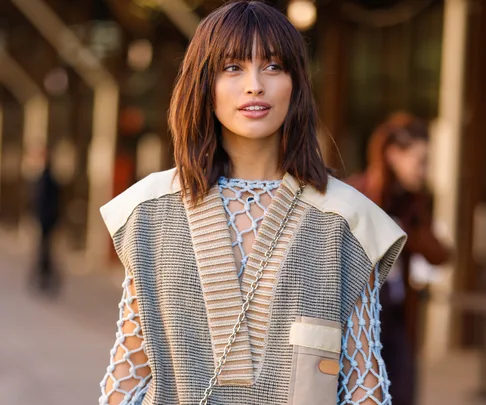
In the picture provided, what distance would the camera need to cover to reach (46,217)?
14.2 metres

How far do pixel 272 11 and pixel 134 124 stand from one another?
533 inches

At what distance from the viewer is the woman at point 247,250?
211 centimetres

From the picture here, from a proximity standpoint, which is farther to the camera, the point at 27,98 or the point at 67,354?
the point at 27,98

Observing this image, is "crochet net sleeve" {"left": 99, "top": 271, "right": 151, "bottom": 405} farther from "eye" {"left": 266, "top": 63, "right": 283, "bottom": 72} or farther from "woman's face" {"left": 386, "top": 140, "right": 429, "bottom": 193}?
"woman's face" {"left": 386, "top": 140, "right": 429, "bottom": 193}

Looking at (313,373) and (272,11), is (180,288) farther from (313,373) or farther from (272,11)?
(272,11)

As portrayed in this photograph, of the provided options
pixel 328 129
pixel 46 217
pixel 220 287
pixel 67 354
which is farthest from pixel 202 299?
pixel 46 217

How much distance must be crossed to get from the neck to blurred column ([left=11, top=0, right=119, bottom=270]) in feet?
42.8

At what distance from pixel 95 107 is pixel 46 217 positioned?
10.0 ft

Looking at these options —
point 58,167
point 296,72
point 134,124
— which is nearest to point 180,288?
point 296,72

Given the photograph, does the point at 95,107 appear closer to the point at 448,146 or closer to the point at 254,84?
the point at 448,146

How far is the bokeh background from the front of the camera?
8.32 meters

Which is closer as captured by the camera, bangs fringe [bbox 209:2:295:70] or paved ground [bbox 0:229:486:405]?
bangs fringe [bbox 209:2:295:70]

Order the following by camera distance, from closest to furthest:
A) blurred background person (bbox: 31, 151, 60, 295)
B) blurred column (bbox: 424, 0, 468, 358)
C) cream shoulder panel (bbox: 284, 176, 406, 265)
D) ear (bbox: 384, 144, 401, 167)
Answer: cream shoulder panel (bbox: 284, 176, 406, 265), ear (bbox: 384, 144, 401, 167), blurred column (bbox: 424, 0, 468, 358), blurred background person (bbox: 31, 151, 60, 295)

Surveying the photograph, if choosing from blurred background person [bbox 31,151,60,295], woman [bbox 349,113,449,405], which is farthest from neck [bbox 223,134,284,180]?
blurred background person [bbox 31,151,60,295]
